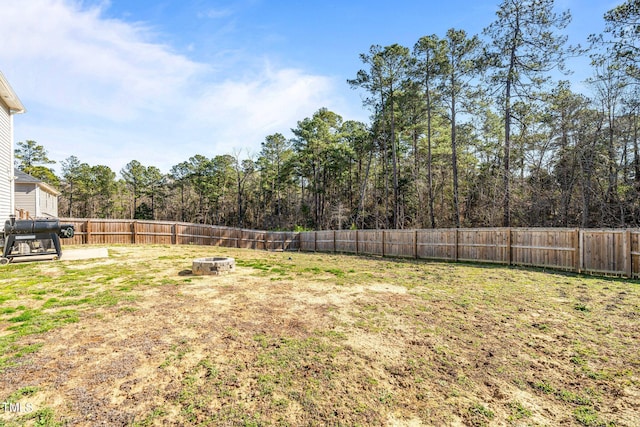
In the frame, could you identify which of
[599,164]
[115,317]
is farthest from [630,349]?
[599,164]

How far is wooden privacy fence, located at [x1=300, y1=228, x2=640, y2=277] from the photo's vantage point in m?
7.49

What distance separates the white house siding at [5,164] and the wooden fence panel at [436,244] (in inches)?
598

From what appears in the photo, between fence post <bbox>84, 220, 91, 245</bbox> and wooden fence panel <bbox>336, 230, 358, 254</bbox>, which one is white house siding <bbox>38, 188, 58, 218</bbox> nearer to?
fence post <bbox>84, 220, 91, 245</bbox>

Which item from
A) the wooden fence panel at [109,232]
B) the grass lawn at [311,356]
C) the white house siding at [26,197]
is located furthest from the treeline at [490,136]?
the white house siding at [26,197]

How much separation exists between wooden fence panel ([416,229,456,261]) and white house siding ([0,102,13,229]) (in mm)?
15189

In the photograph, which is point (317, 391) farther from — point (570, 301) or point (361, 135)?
point (361, 135)

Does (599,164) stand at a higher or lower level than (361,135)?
lower

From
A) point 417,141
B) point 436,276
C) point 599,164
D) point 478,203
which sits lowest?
point 436,276

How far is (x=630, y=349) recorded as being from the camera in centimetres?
327

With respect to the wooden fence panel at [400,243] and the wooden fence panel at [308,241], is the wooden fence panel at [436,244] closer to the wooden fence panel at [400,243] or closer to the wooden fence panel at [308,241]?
the wooden fence panel at [400,243]

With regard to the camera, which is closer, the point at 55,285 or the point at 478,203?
the point at 55,285

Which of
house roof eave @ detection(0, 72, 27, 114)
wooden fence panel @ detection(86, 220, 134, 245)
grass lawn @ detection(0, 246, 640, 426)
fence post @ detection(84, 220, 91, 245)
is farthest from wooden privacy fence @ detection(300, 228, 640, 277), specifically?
house roof eave @ detection(0, 72, 27, 114)

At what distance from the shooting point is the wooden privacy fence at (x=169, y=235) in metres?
12.6

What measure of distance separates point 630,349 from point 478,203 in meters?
19.0
